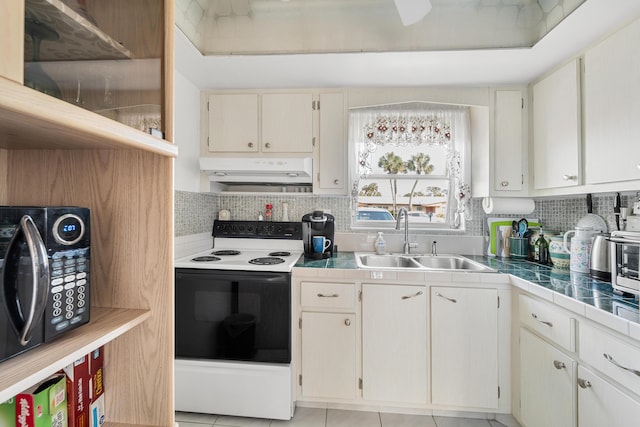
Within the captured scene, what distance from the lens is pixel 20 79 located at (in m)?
0.38

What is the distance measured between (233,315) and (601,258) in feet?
6.62

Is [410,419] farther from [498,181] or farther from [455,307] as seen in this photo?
[498,181]

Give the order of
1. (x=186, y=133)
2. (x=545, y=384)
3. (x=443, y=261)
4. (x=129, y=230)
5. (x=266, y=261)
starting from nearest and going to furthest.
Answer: (x=129, y=230) < (x=545, y=384) < (x=266, y=261) < (x=186, y=133) < (x=443, y=261)

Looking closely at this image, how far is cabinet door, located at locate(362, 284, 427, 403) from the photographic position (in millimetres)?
1830

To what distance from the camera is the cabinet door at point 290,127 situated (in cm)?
227

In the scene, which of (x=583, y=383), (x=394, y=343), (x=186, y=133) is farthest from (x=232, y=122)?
(x=583, y=383)

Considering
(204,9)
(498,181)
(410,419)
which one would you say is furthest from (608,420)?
(204,9)

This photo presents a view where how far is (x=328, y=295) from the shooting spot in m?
1.87

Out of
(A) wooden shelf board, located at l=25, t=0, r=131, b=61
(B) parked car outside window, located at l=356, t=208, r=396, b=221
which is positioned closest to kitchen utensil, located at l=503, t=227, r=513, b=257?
(B) parked car outside window, located at l=356, t=208, r=396, b=221

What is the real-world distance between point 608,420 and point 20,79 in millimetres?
1876

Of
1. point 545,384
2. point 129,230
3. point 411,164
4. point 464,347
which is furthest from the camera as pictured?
point 411,164

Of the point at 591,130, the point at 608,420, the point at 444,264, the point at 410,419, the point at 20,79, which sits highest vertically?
the point at 591,130

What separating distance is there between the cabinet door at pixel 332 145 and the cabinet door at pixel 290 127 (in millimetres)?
97

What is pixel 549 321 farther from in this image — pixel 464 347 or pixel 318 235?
pixel 318 235
